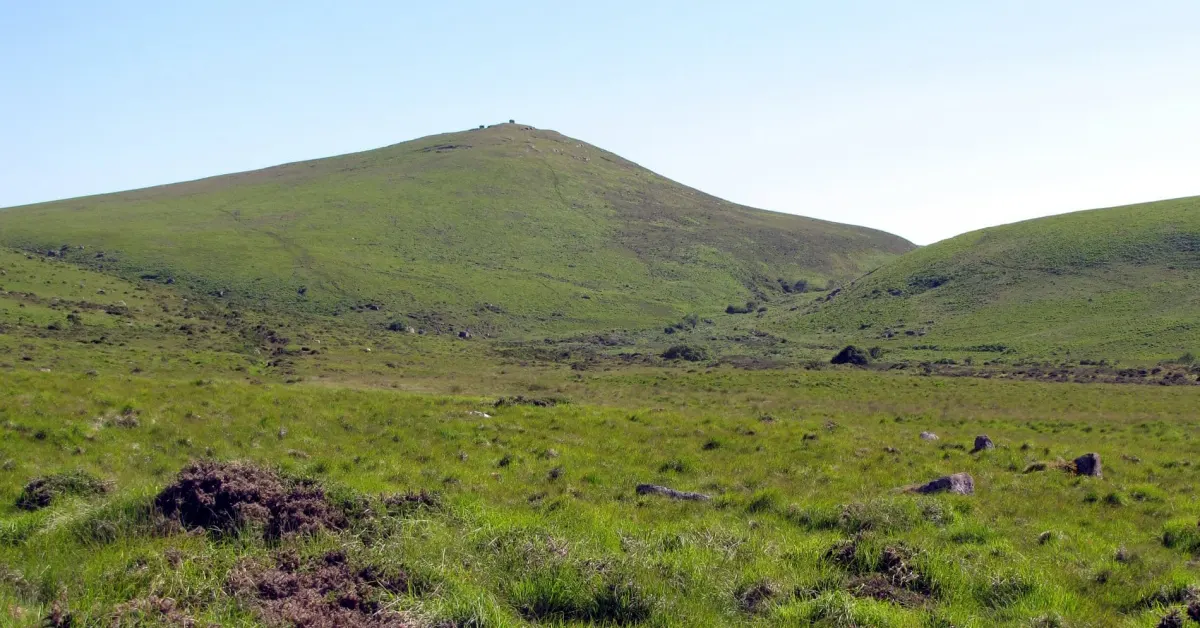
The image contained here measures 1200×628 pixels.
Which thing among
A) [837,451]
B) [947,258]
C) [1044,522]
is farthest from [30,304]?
[947,258]

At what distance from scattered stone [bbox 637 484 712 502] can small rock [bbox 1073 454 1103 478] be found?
29.8ft

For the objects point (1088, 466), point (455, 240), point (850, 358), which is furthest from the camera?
point (455, 240)

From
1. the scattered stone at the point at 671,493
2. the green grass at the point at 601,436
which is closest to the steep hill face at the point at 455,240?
the green grass at the point at 601,436

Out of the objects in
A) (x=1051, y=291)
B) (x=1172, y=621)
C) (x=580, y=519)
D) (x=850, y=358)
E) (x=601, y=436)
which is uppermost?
(x=1051, y=291)

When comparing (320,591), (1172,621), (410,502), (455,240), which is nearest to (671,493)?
(410,502)

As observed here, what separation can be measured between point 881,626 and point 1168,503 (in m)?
10.6

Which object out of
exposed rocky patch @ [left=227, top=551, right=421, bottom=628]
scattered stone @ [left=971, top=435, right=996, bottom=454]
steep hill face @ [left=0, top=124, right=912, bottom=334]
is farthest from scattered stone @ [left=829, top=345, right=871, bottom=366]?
exposed rocky patch @ [left=227, top=551, right=421, bottom=628]

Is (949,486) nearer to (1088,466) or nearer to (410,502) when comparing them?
(1088,466)

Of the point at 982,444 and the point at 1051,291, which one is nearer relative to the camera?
the point at 982,444

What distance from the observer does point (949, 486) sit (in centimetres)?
1428

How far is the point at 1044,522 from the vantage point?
12727mm

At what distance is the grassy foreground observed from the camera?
24.4ft

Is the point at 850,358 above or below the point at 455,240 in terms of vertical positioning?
below

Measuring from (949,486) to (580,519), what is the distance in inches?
285
